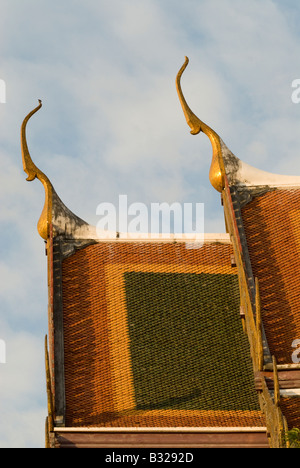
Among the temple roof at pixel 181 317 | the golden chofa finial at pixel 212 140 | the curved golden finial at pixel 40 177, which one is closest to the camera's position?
the temple roof at pixel 181 317

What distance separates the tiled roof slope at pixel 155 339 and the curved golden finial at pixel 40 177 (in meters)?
1.54

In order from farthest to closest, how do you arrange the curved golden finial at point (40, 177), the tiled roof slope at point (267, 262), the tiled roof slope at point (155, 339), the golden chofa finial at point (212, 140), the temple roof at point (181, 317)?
the golden chofa finial at point (212, 140)
the curved golden finial at point (40, 177)
the tiled roof slope at point (155, 339)
the temple roof at point (181, 317)
the tiled roof slope at point (267, 262)

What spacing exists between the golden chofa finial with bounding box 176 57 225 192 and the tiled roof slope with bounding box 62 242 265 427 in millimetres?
2303

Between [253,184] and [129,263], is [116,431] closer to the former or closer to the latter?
[129,263]

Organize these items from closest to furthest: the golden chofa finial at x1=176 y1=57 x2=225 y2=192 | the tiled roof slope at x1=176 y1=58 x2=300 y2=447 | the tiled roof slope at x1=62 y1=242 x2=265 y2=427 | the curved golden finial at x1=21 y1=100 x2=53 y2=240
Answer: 1. the tiled roof slope at x1=176 y1=58 x2=300 y2=447
2. the tiled roof slope at x1=62 y1=242 x2=265 y2=427
3. the curved golden finial at x1=21 y1=100 x2=53 y2=240
4. the golden chofa finial at x1=176 y1=57 x2=225 y2=192

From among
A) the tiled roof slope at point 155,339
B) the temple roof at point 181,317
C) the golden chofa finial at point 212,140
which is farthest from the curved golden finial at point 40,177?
the golden chofa finial at point 212,140

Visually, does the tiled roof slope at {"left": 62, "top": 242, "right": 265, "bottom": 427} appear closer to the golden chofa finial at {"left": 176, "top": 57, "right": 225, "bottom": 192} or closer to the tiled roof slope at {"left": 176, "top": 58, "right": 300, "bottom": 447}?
the tiled roof slope at {"left": 176, "top": 58, "right": 300, "bottom": 447}

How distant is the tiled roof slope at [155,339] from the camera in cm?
3209

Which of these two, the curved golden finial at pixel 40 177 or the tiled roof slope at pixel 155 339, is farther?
the curved golden finial at pixel 40 177

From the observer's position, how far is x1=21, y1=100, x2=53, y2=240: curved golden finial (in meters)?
37.8

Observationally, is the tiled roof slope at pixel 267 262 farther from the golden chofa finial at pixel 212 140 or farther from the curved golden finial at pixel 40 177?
the curved golden finial at pixel 40 177

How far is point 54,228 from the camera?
37656 mm

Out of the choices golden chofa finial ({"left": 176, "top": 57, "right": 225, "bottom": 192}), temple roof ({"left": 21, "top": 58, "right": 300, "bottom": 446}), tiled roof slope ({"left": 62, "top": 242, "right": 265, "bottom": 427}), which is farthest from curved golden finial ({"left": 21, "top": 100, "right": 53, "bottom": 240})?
golden chofa finial ({"left": 176, "top": 57, "right": 225, "bottom": 192})

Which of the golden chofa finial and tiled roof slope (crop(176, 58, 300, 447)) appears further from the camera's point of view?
the golden chofa finial
